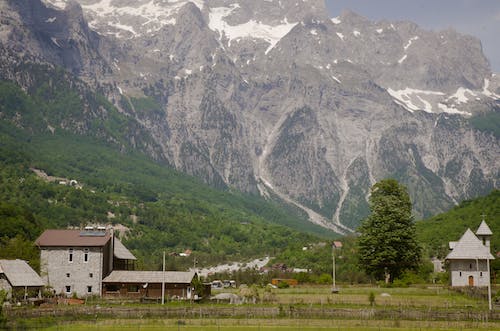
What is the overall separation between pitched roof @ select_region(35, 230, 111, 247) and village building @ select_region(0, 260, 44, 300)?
21.3 feet

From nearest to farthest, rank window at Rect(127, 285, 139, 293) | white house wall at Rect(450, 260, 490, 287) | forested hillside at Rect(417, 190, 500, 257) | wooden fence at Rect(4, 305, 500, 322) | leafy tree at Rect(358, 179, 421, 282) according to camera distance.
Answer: wooden fence at Rect(4, 305, 500, 322), window at Rect(127, 285, 139, 293), white house wall at Rect(450, 260, 490, 287), leafy tree at Rect(358, 179, 421, 282), forested hillside at Rect(417, 190, 500, 257)

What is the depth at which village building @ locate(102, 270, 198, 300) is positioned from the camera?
102375 millimetres

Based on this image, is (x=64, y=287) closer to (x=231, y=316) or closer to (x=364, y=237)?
(x=231, y=316)

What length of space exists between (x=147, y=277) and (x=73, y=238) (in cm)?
1213

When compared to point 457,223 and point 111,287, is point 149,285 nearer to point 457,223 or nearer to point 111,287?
point 111,287

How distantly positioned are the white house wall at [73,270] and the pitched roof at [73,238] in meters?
0.71

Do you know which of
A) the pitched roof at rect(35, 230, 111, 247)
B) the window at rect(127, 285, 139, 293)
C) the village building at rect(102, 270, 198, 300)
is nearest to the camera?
the village building at rect(102, 270, 198, 300)

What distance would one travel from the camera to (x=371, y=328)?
231 ft

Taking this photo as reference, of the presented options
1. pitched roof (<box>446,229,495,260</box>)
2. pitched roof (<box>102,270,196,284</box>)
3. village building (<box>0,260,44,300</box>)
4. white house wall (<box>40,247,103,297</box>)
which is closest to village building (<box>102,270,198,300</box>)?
pitched roof (<box>102,270,196,284</box>)

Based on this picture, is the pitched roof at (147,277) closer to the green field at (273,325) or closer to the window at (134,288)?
the window at (134,288)

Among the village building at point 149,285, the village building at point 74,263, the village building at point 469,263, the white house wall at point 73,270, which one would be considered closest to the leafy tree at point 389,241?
the village building at point 469,263

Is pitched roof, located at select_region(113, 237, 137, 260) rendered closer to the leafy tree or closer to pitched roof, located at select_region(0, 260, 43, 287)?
pitched roof, located at select_region(0, 260, 43, 287)

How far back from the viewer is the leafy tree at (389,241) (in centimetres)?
10675

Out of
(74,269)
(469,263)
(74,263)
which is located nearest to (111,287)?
(74,269)
